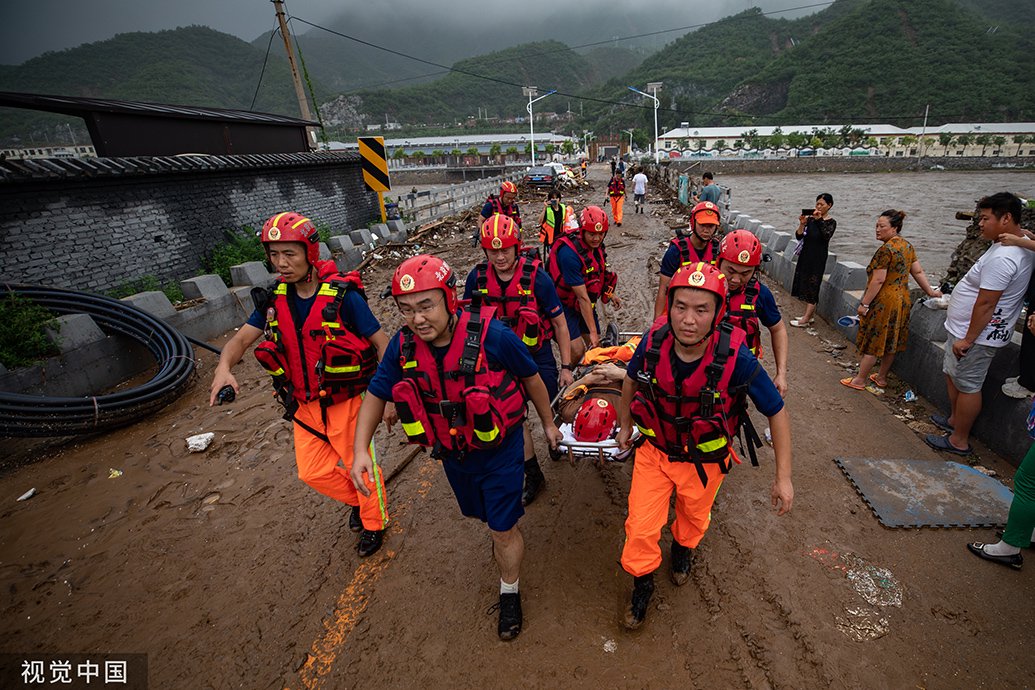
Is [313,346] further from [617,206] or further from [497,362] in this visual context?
[617,206]

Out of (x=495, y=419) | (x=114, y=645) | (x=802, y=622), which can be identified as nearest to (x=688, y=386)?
(x=495, y=419)

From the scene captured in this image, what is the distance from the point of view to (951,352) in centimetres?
390

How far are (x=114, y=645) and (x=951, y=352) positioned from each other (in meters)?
6.43

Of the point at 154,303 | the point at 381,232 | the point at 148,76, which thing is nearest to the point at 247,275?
the point at 154,303

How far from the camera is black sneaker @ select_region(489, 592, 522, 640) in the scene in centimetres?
266

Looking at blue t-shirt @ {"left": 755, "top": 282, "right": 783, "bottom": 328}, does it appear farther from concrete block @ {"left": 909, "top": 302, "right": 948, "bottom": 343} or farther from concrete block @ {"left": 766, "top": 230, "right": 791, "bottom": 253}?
concrete block @ {"left": 766, "top": 230, "right": 791, "bottom": 253}

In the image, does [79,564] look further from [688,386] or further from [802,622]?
[802,622]

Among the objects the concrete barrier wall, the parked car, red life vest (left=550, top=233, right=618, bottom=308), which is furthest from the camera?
the parked car

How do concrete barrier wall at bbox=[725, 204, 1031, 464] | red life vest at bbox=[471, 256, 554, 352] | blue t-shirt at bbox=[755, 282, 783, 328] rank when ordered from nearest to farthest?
blue t-shirt at bbox=[755, 282, 783, 328], red life vest at bbox=[471, 256, 554, 352], concrete barrier wall at bbox=[725, 204, 1031, 464]

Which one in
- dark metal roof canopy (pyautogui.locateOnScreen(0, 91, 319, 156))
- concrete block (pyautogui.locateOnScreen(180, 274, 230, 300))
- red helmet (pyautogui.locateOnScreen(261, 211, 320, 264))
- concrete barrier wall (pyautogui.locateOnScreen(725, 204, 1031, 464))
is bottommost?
concrete barrier wall (pyautogui.locateOnScreen(725, 204, 1031, 464))

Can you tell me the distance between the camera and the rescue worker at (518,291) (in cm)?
355

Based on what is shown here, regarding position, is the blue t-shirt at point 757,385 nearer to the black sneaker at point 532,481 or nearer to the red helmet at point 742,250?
the red helmet at point 742,250

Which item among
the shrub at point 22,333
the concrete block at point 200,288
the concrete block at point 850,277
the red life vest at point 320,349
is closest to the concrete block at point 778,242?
the concrete block at point 850,277

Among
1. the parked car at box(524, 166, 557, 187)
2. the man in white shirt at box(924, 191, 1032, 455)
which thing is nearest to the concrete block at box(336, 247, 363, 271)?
the man in white shirt at box(924, 191, 1032, 455)
